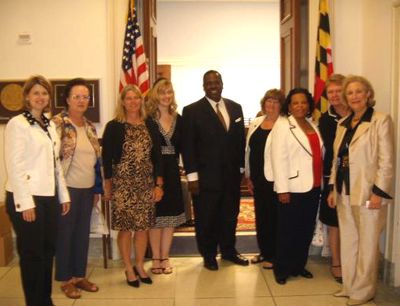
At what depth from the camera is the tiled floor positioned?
3191 millimetres

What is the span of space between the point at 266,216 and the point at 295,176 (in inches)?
22.6

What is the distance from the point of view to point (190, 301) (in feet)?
10.5

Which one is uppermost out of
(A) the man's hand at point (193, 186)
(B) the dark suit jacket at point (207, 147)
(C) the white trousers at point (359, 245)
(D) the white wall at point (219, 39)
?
(D) the white wall at point (219, 39)

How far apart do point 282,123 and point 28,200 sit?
1.87 meters

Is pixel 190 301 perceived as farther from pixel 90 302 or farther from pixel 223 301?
pixel 90 302

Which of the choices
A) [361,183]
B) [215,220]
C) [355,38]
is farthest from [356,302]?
[355,38]

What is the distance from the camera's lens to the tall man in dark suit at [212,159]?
12.2 feet

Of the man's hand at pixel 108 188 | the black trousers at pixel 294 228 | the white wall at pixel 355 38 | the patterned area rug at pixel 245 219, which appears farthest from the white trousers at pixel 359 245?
the patterned area rug at pixel 245 219

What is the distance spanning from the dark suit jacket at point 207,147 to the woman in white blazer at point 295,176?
455mm

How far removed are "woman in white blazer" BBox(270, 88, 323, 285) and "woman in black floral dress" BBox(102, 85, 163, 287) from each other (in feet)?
3.01

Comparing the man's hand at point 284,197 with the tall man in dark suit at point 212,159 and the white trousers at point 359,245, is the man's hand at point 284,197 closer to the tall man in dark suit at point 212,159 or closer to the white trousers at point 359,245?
the white trousers at point 359,245

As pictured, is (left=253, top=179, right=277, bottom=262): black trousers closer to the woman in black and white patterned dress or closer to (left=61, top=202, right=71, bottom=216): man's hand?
the woman in black and white patterned dress

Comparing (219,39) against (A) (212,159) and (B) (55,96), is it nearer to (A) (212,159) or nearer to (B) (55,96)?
(B) (55,96)

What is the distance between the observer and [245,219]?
557 cm
